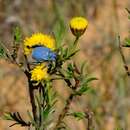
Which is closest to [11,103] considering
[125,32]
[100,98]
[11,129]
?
[11,129]

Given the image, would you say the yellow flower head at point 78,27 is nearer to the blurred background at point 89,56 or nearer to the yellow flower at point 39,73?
the yellow flower at point 39,73

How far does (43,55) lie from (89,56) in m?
2.47

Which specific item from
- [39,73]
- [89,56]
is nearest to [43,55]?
[39,73]

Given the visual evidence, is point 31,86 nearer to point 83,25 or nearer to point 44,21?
point 83,25

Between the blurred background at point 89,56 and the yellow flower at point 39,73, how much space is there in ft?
5.35

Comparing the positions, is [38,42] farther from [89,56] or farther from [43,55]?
[89,56]

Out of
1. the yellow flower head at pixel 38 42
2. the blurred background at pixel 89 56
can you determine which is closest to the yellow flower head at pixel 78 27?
the yellow flower head at pixel 38 42

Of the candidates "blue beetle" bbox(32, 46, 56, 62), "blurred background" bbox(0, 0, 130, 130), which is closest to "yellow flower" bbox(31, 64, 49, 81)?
"blue beetle" bbox(32, 46, 56, 62)

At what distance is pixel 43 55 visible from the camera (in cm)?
103

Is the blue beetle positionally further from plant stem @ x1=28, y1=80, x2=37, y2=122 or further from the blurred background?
the blurred background

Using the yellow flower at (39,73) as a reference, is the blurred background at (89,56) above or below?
below

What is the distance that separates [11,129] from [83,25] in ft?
6.71

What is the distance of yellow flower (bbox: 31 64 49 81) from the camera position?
3.32 feet

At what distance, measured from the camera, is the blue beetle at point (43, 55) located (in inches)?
40.5
